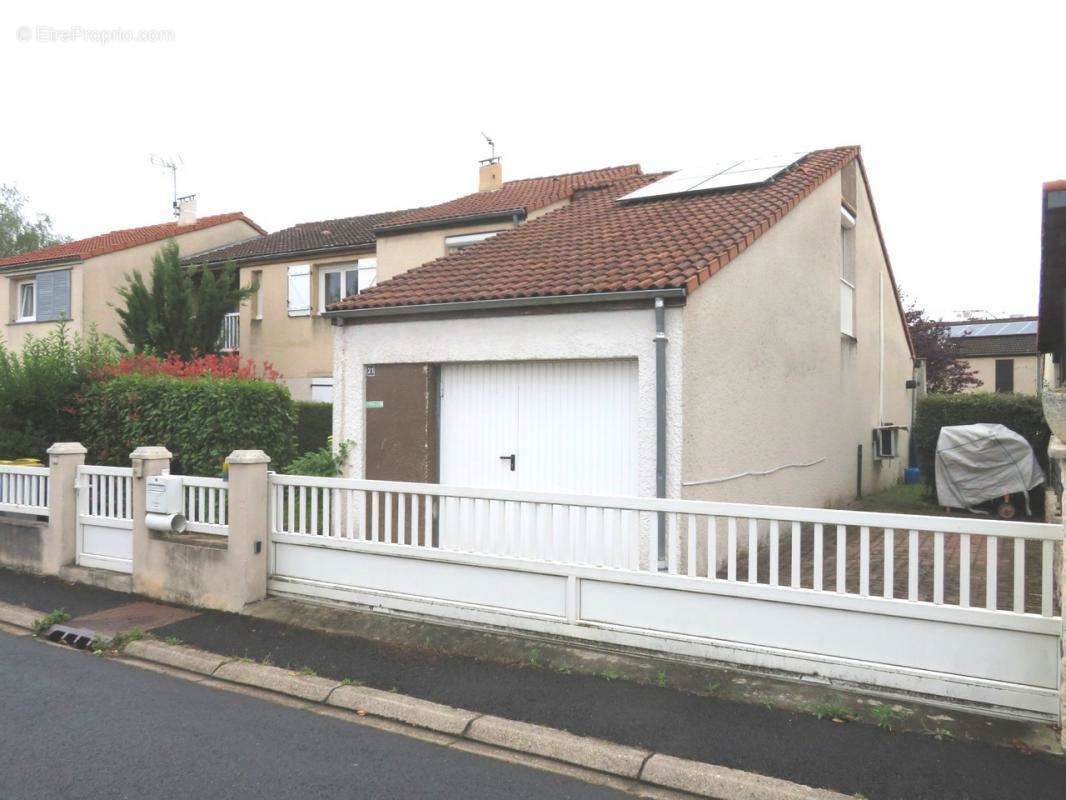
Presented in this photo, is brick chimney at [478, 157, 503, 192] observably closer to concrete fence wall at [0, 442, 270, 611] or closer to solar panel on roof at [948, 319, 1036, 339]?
concrete fence wall at [0, 442, 270, 611]

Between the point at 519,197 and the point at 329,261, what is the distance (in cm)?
558

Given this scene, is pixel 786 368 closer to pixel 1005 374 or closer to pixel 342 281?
pixel 342 281

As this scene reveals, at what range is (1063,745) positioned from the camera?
4070mm

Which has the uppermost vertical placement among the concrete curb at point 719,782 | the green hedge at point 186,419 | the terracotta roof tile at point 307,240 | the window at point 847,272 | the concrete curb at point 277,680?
the terracotta roof tile at point 307,240

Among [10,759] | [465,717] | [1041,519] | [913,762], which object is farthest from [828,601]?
[1041,519]

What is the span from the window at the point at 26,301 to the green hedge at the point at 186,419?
50.8 feet

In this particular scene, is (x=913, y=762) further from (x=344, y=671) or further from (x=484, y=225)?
(x=484, y=225)

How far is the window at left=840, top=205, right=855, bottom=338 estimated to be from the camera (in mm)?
13156

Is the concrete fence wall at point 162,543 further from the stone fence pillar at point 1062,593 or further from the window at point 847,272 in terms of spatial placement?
the window at point 847,272

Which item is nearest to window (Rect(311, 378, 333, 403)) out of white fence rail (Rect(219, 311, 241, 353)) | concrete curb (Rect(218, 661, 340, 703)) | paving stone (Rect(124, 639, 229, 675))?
white fence rail (Rect(219, 311, 241, 353))

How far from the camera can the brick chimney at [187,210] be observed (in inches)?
1065

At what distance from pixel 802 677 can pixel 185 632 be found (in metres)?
4.68

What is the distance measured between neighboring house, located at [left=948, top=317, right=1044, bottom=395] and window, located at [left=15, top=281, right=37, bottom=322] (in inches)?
1475

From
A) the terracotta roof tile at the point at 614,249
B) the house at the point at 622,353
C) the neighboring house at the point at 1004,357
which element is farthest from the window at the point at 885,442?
the neighboring house at the point at 1004,357
